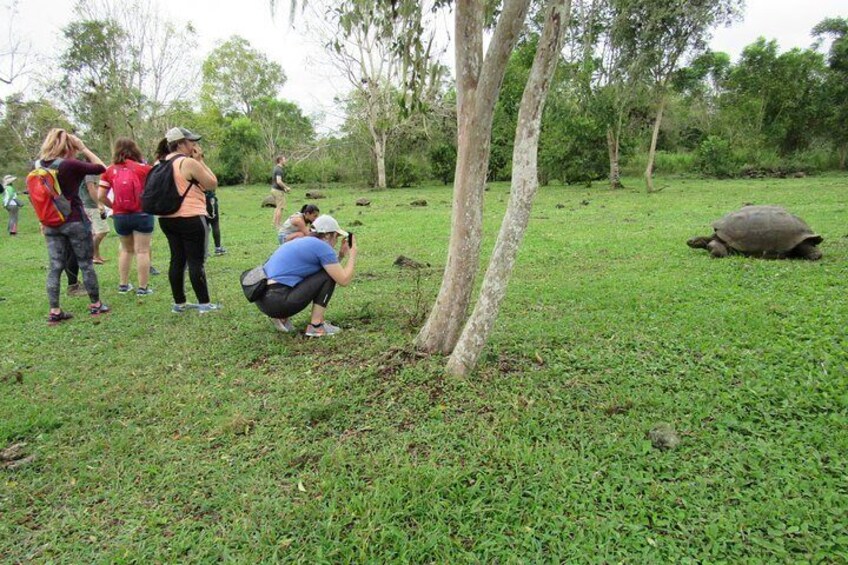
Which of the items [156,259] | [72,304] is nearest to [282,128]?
[156,259]

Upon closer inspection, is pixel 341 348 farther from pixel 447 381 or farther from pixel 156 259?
pixel 156 259

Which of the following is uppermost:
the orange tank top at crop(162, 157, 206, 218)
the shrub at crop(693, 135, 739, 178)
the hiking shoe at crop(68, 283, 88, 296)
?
the shrub at crop(693, 135, 739, 178)

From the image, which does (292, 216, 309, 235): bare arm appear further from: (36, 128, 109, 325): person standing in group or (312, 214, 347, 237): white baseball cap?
(36, 128, 109, 325): person standing in group

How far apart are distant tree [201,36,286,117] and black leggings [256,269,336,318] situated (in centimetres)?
4151

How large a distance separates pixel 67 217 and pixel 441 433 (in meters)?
4.51

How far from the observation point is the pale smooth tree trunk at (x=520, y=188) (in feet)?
10.1

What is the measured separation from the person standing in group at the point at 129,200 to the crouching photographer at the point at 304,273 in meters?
2.40

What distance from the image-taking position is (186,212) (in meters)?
5.07

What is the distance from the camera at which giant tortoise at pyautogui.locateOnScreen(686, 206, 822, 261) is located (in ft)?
21.6

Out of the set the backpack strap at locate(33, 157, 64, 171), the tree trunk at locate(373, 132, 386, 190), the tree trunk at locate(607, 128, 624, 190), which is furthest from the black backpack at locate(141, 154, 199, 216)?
the tree trunk at locate(373, 132, 386, 190)


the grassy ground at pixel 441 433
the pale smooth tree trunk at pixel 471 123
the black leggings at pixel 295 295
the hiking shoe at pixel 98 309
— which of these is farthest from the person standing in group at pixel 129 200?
the pale smooth tree trunk at pixel 471 123

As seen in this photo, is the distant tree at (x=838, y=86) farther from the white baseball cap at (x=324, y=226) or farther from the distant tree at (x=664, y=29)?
the white baseball cap at (x=324, y=226)

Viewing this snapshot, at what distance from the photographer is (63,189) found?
516 cm

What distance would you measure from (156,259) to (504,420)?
812 cm
